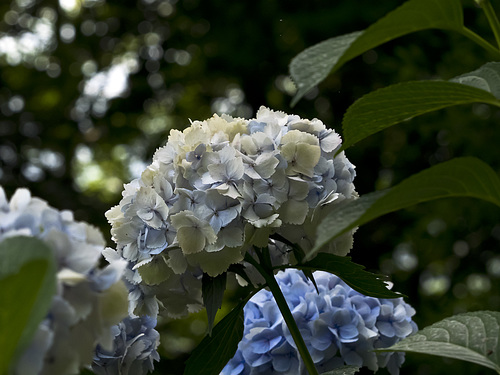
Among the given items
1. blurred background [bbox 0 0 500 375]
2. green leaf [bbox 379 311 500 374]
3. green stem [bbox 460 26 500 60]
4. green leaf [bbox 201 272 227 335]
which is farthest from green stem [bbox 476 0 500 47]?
blurred background [bbox 0 0 500 375]

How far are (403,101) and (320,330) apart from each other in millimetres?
347

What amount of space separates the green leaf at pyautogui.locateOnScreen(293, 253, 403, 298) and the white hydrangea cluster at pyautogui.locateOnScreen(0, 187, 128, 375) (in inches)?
11.5

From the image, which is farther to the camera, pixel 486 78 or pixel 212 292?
pixel 212 292

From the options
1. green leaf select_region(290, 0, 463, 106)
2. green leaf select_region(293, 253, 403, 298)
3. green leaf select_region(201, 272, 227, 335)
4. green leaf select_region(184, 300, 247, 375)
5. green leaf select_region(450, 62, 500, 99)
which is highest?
green leaf select_region(290, 0, 463, 106)

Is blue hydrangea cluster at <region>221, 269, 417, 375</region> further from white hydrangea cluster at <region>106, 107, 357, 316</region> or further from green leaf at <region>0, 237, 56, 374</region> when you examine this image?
green leaf at <region>0, 237, 56, 374</region>

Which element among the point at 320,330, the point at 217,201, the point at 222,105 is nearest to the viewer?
the point at 217,201

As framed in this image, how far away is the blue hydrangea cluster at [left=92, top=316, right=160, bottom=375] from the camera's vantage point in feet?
2.07

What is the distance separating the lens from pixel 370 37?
409 millimetres

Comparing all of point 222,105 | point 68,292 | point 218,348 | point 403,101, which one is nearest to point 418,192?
point 403,101

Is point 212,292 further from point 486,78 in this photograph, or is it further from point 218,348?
point 486,78

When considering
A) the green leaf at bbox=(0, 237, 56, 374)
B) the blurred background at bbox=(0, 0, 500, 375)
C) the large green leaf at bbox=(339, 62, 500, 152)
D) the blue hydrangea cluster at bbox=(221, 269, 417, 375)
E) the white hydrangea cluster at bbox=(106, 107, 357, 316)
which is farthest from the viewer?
the blurred background at bbox=(0, 0, 500, 375)

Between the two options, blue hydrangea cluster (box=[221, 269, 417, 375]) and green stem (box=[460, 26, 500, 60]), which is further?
blue hydrangea cluster (box=[221, 269, 417, 375])

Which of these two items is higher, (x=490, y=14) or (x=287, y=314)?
(x=490, y=14)

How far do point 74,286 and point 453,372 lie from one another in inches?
65.7
